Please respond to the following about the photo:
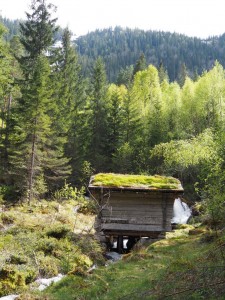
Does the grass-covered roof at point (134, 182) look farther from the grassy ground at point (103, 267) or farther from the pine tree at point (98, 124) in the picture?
the pine tree at point (98, 124)

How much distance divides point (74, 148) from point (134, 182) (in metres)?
22.9

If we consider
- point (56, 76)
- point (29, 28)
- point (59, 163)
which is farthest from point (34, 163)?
point (29, 28)

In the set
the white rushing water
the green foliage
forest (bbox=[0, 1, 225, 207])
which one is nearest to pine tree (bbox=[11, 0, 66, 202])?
forest (bbox=[0, 1, 225, 207])

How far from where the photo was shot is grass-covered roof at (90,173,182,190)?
712 inches

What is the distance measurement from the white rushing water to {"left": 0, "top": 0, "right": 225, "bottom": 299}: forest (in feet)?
4.67

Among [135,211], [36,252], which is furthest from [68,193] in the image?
[36,252]

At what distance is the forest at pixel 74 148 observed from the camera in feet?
44.3

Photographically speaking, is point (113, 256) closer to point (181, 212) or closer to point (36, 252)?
point (36, 252)

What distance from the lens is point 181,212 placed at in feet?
99.0

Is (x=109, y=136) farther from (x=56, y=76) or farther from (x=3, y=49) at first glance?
(x=3, y=49)

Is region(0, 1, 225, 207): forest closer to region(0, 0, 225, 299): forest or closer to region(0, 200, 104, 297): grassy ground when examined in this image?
region(0, 0, 225, 299): forest

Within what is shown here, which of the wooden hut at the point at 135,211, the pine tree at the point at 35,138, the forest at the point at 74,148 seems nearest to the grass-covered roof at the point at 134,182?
the wooden hut at the point at 135,211

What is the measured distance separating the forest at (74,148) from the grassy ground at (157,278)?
8 centimetres

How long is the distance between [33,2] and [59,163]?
673 inches
